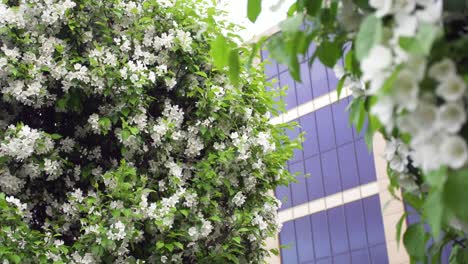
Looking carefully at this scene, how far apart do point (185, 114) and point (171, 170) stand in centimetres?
72

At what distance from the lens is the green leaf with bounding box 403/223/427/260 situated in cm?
218

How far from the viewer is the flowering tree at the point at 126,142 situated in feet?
20.1

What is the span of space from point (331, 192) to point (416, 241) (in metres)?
28.6

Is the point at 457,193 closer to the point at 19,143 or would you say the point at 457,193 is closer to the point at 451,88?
the point at 451,88

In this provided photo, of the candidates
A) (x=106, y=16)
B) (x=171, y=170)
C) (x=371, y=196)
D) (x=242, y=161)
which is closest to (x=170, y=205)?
(x=171, y=170)

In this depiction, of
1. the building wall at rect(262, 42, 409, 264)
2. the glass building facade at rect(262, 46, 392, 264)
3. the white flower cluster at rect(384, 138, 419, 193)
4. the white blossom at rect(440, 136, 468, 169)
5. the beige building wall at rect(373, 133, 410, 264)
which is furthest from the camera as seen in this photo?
the glass building facade at rect(262, 46, 392, 264)

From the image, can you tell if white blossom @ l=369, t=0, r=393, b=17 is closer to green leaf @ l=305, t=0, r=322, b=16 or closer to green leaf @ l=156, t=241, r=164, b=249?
green leaf @ l=305, t=0, r=322, b=16

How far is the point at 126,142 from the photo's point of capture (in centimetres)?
652

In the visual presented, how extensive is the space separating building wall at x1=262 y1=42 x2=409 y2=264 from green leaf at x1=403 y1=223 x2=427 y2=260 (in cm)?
2553

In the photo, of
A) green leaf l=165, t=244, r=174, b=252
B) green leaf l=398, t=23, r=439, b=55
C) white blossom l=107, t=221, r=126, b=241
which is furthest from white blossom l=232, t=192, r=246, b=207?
green leaf l=398, t=23, r=439, b=55

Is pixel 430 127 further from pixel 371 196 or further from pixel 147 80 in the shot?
pixel 371 196

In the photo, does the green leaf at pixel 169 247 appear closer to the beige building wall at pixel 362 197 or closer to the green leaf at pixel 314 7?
the green leaf at pixel 314 7

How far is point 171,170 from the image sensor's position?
6664 millimetres

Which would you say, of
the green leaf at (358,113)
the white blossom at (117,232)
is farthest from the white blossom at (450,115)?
the white blossom at (117,232)
